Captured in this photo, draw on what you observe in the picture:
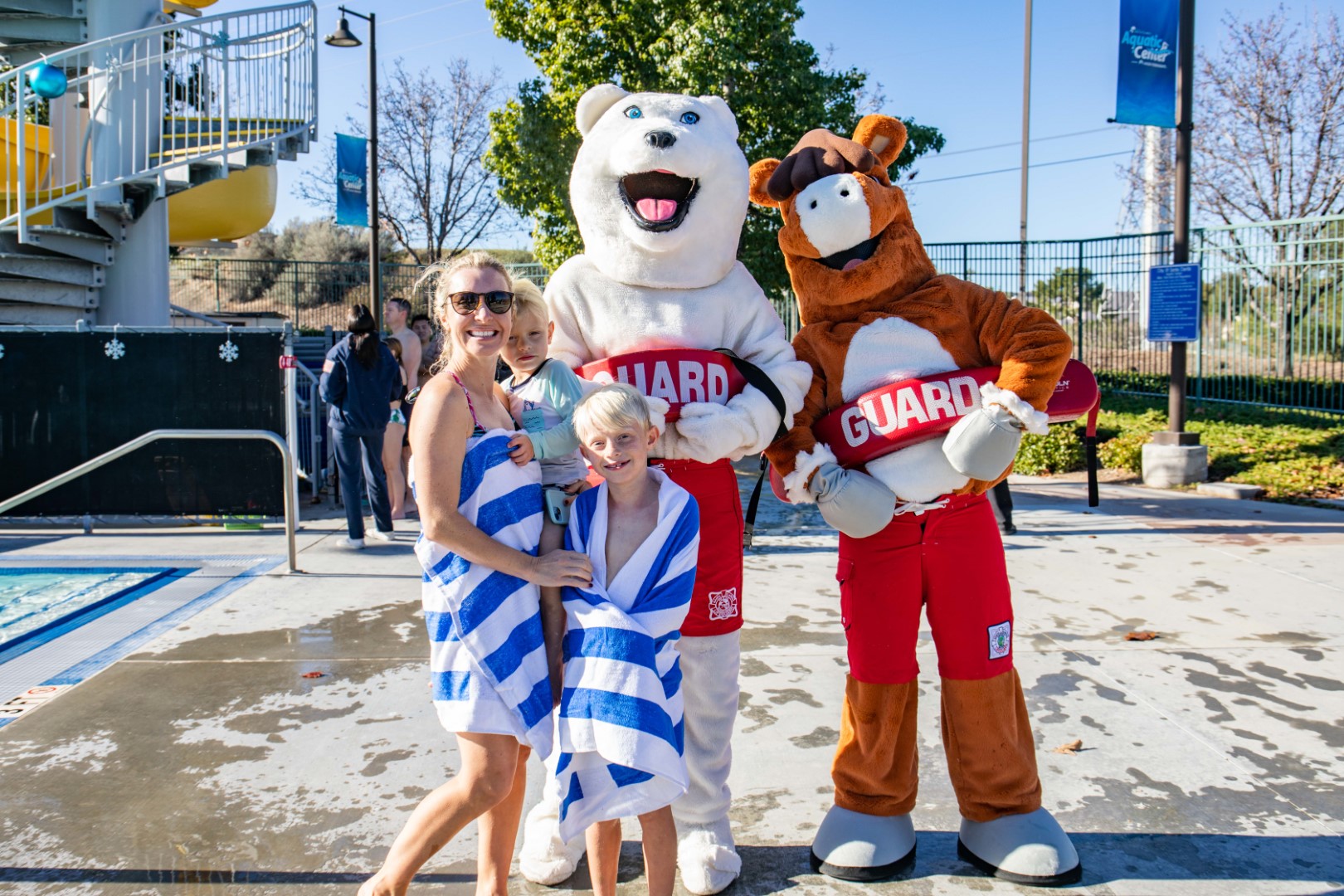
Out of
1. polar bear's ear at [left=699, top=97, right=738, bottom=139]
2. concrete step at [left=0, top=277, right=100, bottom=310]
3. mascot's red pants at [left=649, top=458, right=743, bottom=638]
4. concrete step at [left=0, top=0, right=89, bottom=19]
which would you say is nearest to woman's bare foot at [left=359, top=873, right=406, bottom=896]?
mascot's red pants at [left=649, top=458, right=743, bottom=638]

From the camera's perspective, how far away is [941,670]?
8.73 ft

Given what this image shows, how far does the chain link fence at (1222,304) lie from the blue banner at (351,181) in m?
2.03

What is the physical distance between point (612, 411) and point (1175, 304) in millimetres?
8666

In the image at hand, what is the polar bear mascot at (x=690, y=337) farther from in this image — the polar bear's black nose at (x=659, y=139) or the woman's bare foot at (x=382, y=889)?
the woman's bare foot at (x=382, y=889)

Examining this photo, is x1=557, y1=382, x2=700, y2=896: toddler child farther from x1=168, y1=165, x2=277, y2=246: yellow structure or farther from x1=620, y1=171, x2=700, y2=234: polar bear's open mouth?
x1=168, y1=165, x2=277, y2=246: yellow structure

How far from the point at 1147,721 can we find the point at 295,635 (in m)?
3.73

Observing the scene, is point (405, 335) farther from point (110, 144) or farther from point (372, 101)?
point (372, 101)

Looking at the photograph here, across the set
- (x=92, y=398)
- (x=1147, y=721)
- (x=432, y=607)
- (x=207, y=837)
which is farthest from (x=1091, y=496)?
(x=92, y=398)

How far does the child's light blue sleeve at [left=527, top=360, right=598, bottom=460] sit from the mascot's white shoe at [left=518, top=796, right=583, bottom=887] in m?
0.97

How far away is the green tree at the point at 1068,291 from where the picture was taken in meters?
14.1

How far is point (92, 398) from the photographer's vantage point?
765 centimetres

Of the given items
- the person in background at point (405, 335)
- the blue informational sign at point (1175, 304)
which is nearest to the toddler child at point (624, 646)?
the person in background at point (405, 335)

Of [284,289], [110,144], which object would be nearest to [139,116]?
[110,144]

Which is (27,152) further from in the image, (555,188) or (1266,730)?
(1266,730)
